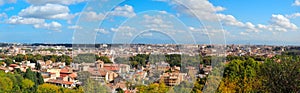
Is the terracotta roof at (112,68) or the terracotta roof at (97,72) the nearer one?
the terracotta roof at (97,72)

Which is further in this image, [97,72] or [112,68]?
[112,68]

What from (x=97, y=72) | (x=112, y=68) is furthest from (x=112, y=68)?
(x=97, y=72)

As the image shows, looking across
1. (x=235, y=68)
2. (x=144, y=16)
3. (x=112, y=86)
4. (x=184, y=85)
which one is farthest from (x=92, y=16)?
(x=235, y=68)

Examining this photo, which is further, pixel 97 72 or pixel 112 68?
pixel 112 68

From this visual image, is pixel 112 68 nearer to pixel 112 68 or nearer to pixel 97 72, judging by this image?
pixel 112 68

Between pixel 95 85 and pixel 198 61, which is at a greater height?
pixel 198 61

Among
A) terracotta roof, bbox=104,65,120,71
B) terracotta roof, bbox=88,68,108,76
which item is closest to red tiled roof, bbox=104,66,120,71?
terracotta roof, bbox=104,65,120,71

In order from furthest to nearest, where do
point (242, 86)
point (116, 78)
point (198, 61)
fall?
point (242, 86), point (116, 78), point (198, 61)

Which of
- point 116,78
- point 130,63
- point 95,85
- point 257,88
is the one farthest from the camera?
point 257,88

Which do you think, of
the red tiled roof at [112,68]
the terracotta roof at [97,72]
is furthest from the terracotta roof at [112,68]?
the terracotta roof at [97,72]

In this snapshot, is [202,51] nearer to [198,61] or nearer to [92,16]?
[198,61]

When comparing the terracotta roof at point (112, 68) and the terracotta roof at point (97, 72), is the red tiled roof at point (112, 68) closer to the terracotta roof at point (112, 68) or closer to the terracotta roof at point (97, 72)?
the terracotta roof at point (112, 68)
